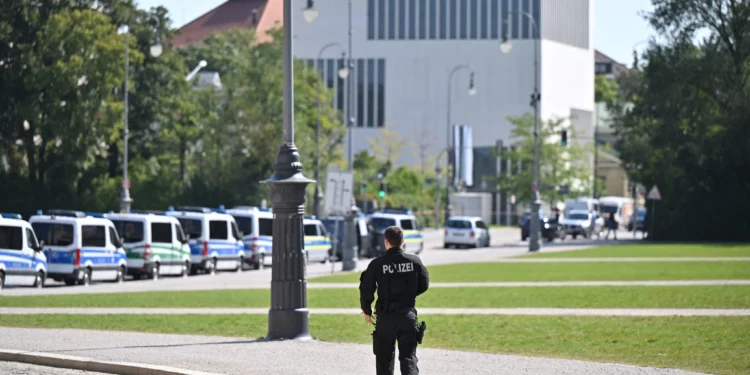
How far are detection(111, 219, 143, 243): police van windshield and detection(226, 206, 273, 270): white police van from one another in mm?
7728

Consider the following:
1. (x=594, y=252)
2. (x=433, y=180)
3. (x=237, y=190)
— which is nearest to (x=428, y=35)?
(x=433, y=180)

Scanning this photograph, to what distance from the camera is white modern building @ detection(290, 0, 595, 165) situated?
12300 cm

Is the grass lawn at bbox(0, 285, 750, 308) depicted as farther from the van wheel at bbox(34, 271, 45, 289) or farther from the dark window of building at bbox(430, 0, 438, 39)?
the dark window of building at bbox(430, 0, 438, 39)

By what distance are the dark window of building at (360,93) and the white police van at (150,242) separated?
3368 inches

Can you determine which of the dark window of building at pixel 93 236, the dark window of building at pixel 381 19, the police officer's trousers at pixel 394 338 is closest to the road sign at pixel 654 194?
the dark window of building at pixel 93 236

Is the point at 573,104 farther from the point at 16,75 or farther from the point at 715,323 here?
the point at 715,323

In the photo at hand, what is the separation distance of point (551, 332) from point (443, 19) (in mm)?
104263

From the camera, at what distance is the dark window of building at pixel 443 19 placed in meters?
124

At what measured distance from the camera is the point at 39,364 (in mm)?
16812

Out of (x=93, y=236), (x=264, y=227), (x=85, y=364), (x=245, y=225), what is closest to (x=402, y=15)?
(x=264, y=227)

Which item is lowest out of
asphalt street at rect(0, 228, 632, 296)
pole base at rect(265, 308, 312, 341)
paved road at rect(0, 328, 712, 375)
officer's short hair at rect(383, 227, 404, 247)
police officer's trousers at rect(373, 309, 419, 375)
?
asphalt street at rect(0, 228, 632, 296)

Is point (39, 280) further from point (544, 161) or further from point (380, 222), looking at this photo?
point (544, 161)

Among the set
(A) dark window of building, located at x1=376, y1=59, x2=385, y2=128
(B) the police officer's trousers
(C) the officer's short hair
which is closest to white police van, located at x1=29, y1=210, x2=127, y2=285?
(C) the officer's short hair

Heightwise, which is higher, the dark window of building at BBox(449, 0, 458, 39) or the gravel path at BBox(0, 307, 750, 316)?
the dark window of building at BBox(449, 0, 458, 39)
